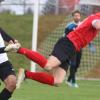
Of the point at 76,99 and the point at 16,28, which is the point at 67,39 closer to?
the point at 76,99

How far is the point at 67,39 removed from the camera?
11172 millimetres

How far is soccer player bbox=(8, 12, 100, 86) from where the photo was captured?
35.7ft

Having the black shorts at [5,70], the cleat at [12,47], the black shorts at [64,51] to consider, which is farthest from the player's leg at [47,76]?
the cleat at [12,47]

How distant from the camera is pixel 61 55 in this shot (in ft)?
35.9

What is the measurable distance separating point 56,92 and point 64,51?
133 inches

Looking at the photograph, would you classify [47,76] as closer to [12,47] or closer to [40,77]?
[40,77]

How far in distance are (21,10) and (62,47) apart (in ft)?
54.1

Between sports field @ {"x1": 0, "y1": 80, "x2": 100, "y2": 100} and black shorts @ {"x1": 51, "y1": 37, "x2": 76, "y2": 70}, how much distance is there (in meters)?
2.00

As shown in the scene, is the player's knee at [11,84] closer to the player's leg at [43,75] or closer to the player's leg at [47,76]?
the player's leg at [43,75]

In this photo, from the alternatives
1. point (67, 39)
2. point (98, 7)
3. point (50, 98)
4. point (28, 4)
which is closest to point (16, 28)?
point (28, 4)

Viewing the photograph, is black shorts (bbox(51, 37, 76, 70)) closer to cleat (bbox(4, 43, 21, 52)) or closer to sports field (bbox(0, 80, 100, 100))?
cleat (bbox(4, 43, 21, 52))

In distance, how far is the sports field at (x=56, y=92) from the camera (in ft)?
42.8

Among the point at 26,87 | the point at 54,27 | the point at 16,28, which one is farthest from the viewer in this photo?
the point at 16,28

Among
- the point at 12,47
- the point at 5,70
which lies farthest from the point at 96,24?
the point at 5,70
